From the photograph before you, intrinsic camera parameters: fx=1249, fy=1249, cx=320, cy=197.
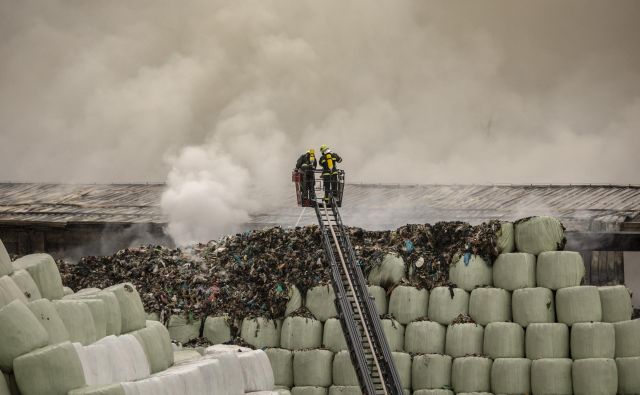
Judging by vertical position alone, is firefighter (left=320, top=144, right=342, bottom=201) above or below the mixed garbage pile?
above

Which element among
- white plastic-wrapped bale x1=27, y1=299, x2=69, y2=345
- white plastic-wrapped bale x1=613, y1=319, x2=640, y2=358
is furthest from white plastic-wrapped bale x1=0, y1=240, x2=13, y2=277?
white plastic-wrapped bale x1=613, y1=319, x2=640, y2=358

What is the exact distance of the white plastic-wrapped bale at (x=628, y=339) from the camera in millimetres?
24578

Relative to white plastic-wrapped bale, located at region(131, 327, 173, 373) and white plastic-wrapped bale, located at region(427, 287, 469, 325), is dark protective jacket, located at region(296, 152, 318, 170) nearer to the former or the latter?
white plastic-wrapped bale, located at region(427, 287, 469, 325)

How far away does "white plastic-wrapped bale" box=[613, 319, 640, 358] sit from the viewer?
80.6ft

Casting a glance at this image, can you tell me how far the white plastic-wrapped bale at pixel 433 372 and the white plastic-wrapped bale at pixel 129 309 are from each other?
20.3 ft

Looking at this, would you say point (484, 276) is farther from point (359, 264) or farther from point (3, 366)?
point (3, 366)

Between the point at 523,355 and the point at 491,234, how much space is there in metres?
2.65

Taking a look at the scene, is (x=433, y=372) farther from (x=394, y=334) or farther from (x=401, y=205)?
(x=401, y=205)

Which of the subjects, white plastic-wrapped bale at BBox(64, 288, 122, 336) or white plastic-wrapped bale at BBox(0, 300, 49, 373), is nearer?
white plastic-wrapped bale at BBox(0, 300, 49, 373)

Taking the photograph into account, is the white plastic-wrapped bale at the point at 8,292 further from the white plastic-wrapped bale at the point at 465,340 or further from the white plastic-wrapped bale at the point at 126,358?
the white plastic-wrapped bale at the point at 465,340

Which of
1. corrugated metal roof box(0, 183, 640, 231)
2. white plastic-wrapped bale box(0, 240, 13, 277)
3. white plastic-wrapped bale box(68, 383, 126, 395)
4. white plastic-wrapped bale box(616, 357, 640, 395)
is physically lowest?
white plastic-wrapped bale box(616, 357, 640, 395)

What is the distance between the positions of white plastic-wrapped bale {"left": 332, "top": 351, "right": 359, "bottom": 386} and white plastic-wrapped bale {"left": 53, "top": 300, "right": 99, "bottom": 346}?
7262 mm

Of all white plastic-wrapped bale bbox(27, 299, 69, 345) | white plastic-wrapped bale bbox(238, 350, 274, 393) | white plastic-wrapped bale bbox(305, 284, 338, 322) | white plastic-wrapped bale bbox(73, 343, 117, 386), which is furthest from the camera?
white plastic-wrapped bale bbox(305, 284, 338, 322)

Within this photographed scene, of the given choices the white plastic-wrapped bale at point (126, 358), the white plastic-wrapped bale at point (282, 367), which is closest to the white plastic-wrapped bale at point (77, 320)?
the white plastic-wrapped bale at point (126, 358)
